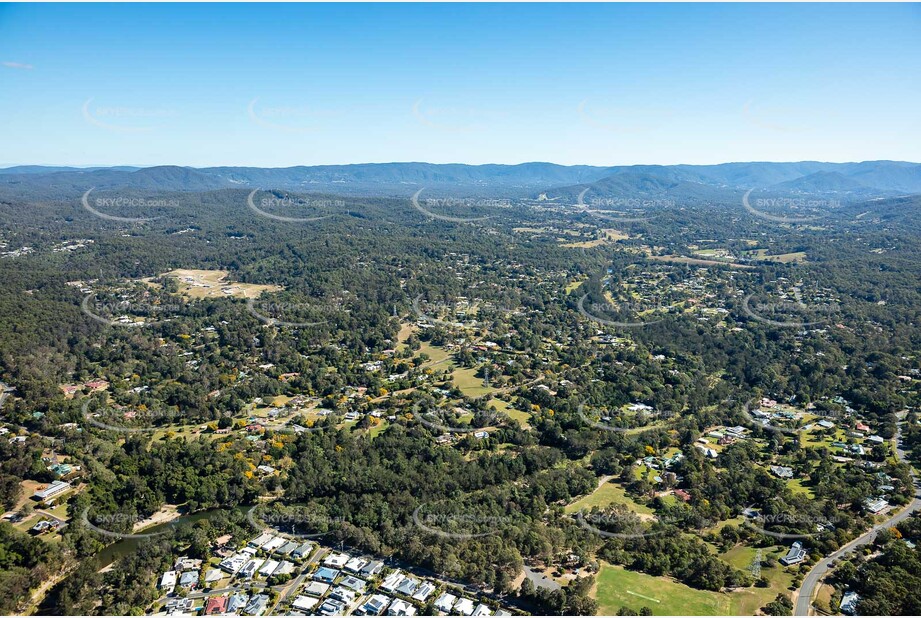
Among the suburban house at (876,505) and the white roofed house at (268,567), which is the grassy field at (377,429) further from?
the suburban house at (876,505)

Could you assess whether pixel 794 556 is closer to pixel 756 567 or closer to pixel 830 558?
pixel 830 558

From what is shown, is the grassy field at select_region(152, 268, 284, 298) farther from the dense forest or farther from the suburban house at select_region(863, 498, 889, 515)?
the suburban house at select_region(863, 498, 889, 515)

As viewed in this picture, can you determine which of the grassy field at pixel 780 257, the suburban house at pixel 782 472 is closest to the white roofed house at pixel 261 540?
the suburban house at pixel 782 472

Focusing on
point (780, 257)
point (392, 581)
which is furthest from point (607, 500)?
point (780, 257)

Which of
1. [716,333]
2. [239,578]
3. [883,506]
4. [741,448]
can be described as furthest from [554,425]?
[716,333]

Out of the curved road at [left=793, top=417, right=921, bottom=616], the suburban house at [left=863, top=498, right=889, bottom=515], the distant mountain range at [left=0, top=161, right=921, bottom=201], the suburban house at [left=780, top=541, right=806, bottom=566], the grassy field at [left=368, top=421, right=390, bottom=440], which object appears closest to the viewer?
the curved road at [left=793, top=417, right=921, bottom=616]

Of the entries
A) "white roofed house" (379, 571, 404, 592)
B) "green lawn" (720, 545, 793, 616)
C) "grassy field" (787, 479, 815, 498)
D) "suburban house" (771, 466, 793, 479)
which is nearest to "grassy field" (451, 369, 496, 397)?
"suburban house" (771, 466, 793, 479)

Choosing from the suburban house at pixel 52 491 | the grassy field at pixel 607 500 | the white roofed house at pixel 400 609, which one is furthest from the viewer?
the grassy field at pixel 607 500

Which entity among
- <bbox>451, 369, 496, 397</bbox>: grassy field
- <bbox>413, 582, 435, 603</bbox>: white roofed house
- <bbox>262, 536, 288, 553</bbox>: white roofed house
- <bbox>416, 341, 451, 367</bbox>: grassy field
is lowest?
<bbox>262, 536, 288, 553</bbox>: white roofed house
